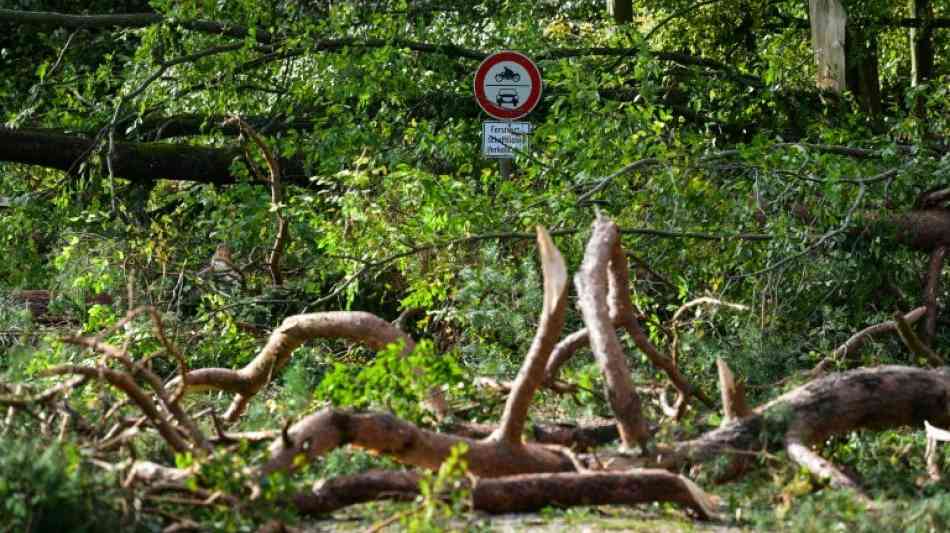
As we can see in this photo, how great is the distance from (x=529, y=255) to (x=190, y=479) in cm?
426

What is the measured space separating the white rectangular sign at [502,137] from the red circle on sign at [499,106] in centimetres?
13

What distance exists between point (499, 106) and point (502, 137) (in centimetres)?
31

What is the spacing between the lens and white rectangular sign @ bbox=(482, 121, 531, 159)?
10688 mm

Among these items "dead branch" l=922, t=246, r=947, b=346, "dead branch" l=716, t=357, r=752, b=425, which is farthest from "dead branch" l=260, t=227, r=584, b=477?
"dead branch" l=922, t=246, r=947, b=346

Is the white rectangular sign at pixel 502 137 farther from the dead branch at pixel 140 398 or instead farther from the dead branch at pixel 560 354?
the dead branch at pixel 140 398

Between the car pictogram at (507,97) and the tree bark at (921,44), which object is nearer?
the car pictogram at (507,97)

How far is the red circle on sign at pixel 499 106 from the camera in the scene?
1098cm

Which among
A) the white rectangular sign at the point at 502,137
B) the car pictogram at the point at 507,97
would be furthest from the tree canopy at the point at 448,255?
the car pictogram at the point at 507,97

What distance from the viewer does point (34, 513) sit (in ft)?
13.2

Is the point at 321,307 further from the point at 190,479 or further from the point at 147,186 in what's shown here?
the point at 190,479

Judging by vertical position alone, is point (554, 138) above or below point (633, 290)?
above

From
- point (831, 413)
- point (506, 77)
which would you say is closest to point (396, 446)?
point (831, 413)

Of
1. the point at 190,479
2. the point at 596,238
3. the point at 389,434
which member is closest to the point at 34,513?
the point at 190,479

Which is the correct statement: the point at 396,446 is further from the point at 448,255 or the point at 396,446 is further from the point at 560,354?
the point at 448,255
